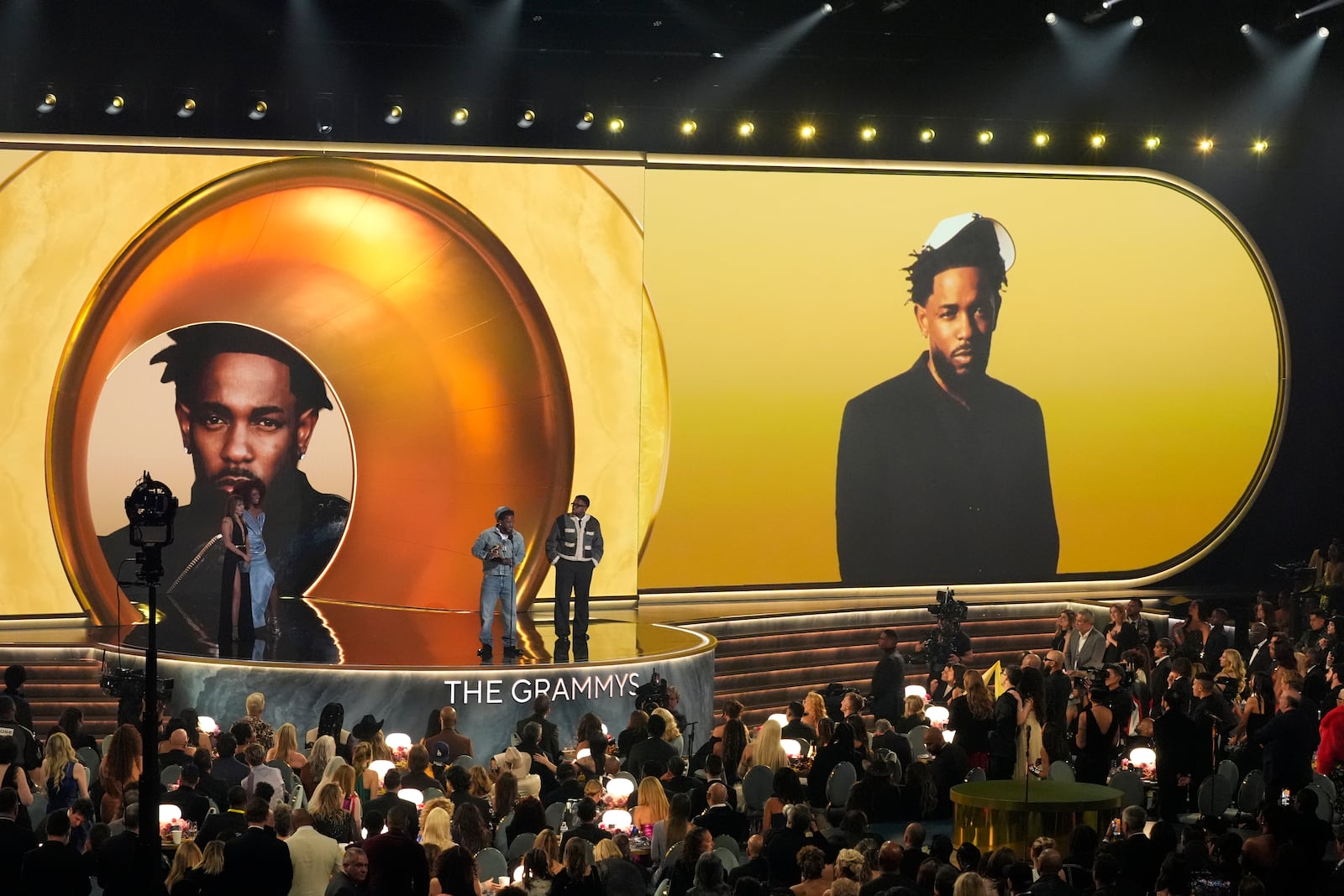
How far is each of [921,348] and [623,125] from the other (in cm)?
385

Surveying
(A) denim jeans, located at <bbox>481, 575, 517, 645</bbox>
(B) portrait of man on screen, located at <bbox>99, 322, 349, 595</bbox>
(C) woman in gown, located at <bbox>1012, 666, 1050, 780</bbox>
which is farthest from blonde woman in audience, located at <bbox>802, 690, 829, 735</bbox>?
(B) portrait of man on screen, located at <bbox>99, 322, 349, 595</bbox>

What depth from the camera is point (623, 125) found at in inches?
624

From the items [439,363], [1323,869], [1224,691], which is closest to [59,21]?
[439,363]

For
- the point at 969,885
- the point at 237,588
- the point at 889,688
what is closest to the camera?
the point at 969,885

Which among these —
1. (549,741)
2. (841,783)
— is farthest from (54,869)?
(841,783)

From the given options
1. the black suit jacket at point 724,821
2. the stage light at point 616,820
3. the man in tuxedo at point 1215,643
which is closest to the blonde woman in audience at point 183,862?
the stage light at point 616,820

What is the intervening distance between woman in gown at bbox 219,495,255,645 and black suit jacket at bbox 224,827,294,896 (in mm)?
6417

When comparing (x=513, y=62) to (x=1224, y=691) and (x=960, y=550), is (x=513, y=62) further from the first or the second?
(x=1224, y=691)

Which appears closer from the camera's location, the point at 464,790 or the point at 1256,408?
the point at 464,790

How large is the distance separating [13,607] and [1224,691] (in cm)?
1027

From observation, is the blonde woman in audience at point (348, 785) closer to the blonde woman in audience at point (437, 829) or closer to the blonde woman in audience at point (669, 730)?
the blonde woman in audience at point (437, 829)

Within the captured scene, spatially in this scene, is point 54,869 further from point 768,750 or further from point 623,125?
point 623,125

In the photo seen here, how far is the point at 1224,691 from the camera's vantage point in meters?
12.0

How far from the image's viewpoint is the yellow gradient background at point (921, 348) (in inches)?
647
